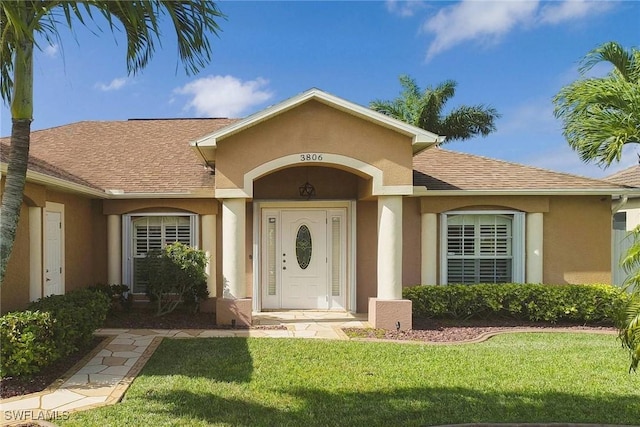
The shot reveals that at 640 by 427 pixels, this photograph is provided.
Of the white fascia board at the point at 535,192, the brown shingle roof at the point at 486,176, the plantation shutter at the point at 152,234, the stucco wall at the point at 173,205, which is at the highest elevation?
the brown shingle roof at the point at 486,176

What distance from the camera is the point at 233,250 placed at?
28.8ft

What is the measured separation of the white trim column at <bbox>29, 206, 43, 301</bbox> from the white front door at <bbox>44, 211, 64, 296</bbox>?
38 centimetres

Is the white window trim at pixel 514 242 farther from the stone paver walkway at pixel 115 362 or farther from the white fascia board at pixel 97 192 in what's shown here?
the white fascia board at pixel 97 192

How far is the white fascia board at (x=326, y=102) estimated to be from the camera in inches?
329

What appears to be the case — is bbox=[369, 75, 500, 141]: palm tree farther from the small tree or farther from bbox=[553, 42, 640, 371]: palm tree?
the small tree

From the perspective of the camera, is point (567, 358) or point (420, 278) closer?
point (567, 358)

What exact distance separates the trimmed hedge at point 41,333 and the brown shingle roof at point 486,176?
8.15 meters

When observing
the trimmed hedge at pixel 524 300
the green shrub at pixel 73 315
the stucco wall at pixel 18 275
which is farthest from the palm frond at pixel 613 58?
the stucco wall at pixel 18 275

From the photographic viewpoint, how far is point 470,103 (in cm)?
2417

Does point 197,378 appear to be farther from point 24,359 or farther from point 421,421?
point 421,421

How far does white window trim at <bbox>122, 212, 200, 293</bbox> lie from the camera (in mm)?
10477

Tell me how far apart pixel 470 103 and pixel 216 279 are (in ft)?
67.0

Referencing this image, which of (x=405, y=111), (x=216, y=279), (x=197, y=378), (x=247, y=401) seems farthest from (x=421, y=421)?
(x=405, y=111)

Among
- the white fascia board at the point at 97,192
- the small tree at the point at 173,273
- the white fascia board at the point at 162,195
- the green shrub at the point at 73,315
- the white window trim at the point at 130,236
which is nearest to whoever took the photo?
the green shrub at the point at 73,315
